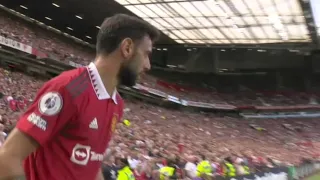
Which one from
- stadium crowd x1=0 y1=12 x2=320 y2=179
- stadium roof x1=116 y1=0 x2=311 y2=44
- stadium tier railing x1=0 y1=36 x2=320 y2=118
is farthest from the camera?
stadium tier railing x1=0 y1=36 x2=320 y2=118

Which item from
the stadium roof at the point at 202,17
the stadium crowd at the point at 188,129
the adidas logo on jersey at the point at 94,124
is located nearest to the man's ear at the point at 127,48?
the adidas logo on jersey at the point at 94,124

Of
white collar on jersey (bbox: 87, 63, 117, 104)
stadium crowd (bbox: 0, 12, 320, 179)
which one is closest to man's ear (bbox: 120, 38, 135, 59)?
white collar on jersey (bbox: 87, 63, 117, 104)

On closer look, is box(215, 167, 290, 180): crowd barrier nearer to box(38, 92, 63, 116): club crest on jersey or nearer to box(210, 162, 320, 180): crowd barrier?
box(210, 162, 320, 180): crowd barrier

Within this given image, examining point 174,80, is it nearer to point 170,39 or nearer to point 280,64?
point 170,39

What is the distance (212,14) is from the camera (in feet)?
83.6

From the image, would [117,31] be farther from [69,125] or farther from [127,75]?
[69,125]

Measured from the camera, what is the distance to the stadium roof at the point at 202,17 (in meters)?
23.6

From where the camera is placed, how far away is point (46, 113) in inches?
56.6

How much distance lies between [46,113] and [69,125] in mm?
121

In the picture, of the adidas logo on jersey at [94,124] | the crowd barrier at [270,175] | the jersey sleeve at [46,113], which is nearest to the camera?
the jersey sleeve at [46,113]

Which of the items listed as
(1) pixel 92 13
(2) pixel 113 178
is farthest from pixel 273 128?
(2) pixel 113 178

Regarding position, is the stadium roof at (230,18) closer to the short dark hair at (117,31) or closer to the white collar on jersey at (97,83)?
the short dark hair at (117,31)

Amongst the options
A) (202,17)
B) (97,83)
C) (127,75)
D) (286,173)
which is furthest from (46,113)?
(202,17)

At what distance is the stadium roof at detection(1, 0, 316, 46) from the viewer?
2361 cm
